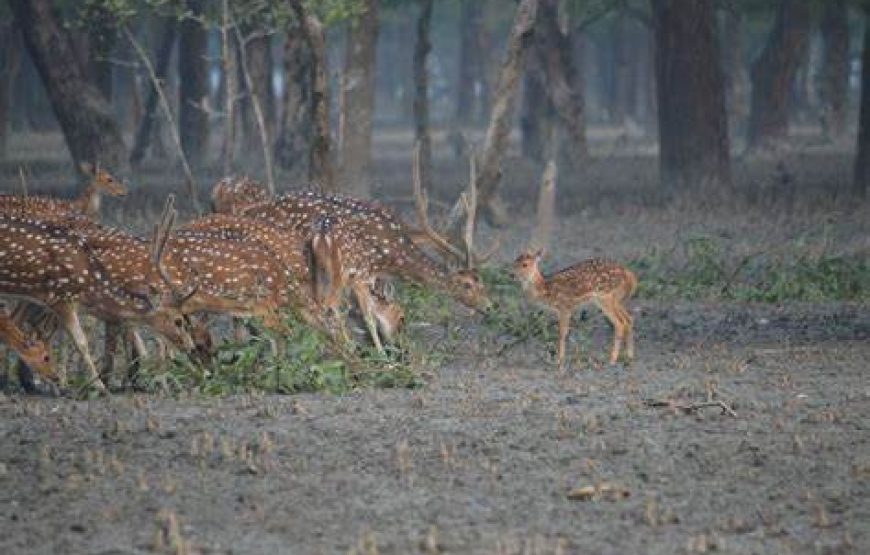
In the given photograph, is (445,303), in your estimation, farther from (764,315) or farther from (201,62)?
(201,62)

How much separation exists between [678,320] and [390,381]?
12.6ft

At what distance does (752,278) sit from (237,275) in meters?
6.93

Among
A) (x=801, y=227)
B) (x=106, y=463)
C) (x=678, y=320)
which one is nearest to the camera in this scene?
(x=106, y=463)

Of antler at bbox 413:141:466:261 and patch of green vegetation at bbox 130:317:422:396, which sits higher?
antler at bbox 413:141:466:261

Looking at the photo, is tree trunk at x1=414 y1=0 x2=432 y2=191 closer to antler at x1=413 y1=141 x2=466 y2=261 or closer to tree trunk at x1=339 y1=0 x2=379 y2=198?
tree trunk at x1=339 y1=0 x2=379 y2=198

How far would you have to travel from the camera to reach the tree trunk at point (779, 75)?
120ft

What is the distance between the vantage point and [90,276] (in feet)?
37.3

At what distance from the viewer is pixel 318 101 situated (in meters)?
17.8

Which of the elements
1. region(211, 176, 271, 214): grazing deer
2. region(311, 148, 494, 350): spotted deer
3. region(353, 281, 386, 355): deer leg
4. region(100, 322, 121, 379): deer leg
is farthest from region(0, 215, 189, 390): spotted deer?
region(211, 176, 271, 214): grazing deer

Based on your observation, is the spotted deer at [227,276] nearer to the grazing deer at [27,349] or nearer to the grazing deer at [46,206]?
the grazing deer at [27,349]

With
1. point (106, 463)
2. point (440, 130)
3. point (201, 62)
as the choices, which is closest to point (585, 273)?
point (106, 463)

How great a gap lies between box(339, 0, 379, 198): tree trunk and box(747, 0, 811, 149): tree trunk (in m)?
12.7

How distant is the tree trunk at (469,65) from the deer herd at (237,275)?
148 ft

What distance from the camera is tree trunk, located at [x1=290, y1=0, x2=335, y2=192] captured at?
17.6 meters
